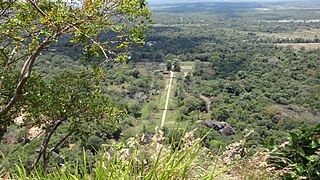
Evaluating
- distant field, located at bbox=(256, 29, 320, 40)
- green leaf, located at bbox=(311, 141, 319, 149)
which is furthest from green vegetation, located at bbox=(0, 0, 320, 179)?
distant field, located at bbox=(256, 29, 320, 40)

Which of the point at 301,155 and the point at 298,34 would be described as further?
the point at 298,34

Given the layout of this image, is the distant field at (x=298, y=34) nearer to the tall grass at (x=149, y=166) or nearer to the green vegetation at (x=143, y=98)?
the green vegetation at (x=143, y=98)

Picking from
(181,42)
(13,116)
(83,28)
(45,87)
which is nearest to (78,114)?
(45,87)

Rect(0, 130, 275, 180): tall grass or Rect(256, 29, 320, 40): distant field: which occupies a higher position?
Rect(0, 130, 275, 180): tall grass

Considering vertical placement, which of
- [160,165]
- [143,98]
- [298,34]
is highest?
[160,165]

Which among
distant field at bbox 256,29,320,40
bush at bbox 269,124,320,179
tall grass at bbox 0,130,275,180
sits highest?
tall grass at bbox 0,130,275,180

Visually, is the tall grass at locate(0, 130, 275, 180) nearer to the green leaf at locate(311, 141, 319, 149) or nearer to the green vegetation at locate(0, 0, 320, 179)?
the green vegetation at locate(0, 0, 320, 179)

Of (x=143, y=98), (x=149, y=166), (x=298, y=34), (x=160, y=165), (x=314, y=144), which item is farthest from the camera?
(x=298, y=34)

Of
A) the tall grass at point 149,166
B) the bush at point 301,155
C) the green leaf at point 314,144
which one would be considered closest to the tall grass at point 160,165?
A: the tall grass at point 149,166

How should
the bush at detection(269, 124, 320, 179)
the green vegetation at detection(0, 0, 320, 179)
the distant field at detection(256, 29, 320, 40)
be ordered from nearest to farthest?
the green vegetation at detection(0, 0, 320, 179) < the bush at detection(269, 124, 320, 179) < the distant field at detection(256, 29, 320, 40)

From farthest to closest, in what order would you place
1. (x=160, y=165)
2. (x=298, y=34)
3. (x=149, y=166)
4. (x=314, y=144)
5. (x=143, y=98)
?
(x=298, y=34) → (x=143, y=98) → (x=314, y=144) → (x=149, y=166) → (x=160, y=165)

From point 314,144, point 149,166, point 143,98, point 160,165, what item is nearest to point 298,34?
point 143,98

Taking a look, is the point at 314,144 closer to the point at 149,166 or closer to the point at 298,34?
the point at 149,166

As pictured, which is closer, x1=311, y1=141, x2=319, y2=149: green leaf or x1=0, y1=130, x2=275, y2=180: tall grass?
x1=0, y1=130, x2=275, y2=180: tall grass
